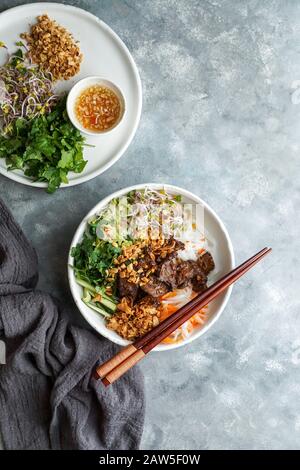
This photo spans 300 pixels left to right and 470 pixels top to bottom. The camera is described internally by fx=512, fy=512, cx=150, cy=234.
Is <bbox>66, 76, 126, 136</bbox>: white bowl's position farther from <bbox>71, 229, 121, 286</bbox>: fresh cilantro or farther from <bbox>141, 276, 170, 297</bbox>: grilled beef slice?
<bbox>141, 276, 170, 297</bbox>: grilled beef slice

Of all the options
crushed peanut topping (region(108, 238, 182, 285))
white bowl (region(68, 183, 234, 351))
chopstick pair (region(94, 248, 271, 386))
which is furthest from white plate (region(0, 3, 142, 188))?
chopstick pair (region(94, 248, 271, 386))

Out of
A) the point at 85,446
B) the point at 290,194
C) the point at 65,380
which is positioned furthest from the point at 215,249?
the point at 85,446

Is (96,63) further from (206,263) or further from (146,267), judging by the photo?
(206,263)

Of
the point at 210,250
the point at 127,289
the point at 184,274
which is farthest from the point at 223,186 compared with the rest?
the point at 127,289

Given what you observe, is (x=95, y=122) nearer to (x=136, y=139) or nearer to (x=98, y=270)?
(x=136, y=139)

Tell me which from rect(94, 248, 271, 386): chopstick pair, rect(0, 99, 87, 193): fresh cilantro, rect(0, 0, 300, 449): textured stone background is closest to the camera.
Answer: rect(94, 248, 271, 386): chopstick pair
